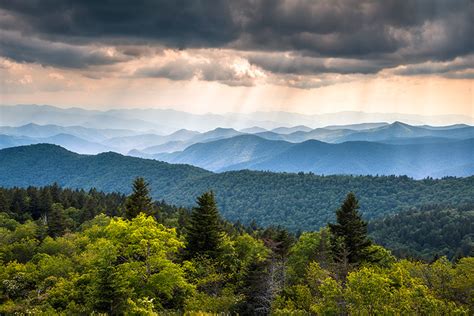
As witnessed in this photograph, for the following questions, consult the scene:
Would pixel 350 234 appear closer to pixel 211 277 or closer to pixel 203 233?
pixel 211 277

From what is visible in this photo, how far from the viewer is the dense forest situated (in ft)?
106

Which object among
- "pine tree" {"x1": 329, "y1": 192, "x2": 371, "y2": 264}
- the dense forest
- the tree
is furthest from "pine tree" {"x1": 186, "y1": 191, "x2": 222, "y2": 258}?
"pine tree" {"x1": 329, "y1": 192, "x2": 371, "y2": 264}

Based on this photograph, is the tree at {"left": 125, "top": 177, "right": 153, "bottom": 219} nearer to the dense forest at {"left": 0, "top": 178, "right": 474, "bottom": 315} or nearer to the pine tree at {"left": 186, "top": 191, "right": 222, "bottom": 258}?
the dense forest at {"left": 0, "top": 178, "right": 474, "bottom": 315}

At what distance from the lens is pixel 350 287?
32625mm

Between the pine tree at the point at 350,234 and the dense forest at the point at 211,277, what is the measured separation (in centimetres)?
12

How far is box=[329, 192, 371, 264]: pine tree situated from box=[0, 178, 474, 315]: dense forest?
12cm

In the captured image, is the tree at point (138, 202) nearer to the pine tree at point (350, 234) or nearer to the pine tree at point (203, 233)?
the pine tree at point (203, 233)

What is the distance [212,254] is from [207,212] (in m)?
5.32

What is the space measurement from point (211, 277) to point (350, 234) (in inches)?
668

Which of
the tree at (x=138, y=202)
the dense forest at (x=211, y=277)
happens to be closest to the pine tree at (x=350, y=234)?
the dense forest at (x=211, y=277)

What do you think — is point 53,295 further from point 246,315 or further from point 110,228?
point 246,315

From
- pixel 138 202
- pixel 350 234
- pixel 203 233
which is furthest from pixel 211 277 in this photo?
pixel 138 202

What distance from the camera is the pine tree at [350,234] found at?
51.1 meters

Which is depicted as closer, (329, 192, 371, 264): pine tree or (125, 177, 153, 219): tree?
(329, 192, 371, 264): pine tree
